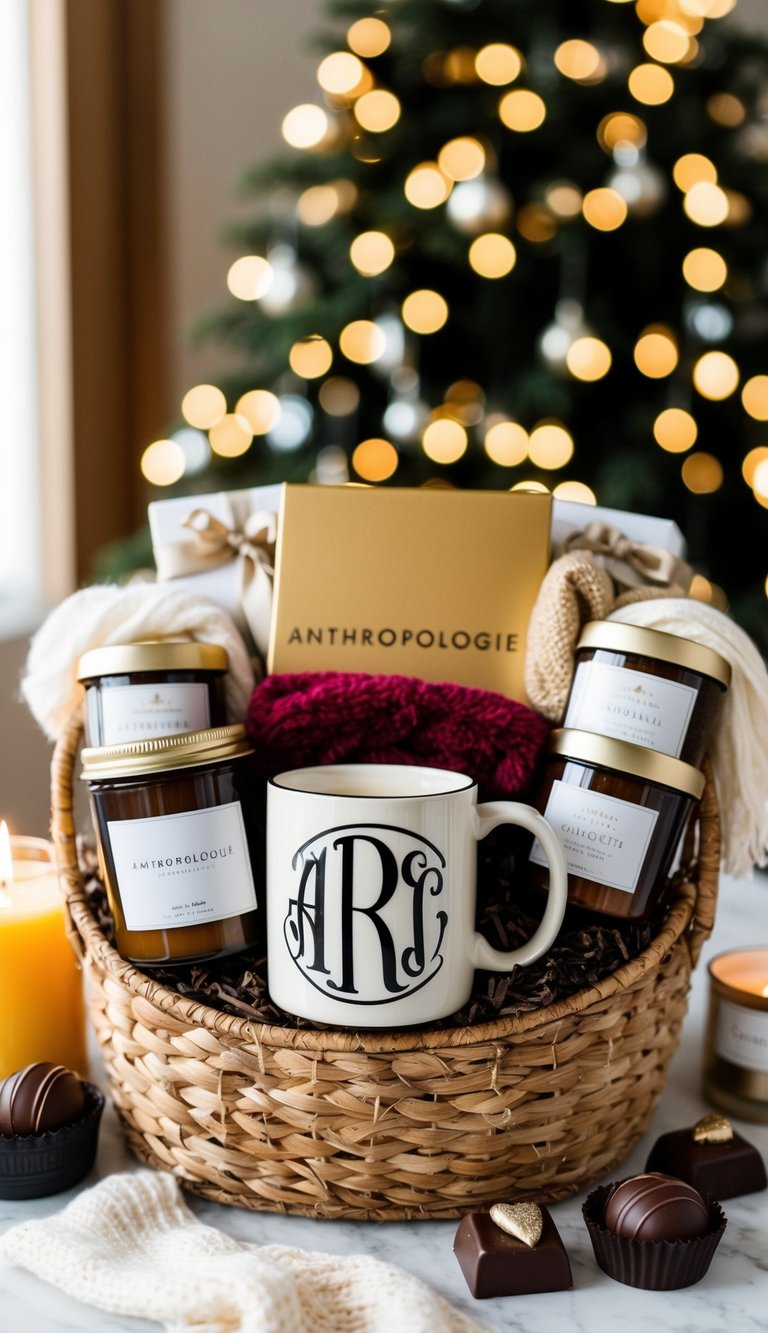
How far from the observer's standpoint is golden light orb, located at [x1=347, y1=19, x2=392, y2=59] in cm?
197

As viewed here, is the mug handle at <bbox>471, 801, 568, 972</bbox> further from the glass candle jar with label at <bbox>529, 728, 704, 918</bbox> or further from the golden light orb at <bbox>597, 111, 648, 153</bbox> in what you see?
the golden light orb at <bbox>597, 111, 648, 153</bbox>

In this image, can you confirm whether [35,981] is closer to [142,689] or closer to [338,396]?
[142,689]

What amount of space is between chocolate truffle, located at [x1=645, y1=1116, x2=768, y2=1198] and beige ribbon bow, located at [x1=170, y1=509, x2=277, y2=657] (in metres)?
0.41

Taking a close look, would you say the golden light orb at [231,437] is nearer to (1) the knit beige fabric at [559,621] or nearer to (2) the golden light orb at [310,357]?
(2) the golden light orb at [310,357]

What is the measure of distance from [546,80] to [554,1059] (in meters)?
1.83

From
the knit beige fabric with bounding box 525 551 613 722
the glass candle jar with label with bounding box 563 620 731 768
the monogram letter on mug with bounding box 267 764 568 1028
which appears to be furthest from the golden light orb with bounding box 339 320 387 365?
the monogram letter on mug with bounding box 267 764 568 1028

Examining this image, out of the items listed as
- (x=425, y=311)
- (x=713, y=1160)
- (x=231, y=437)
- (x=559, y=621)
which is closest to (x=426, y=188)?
(x=425, y=311)

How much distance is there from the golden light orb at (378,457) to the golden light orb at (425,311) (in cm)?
23

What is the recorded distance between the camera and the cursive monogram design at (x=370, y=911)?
1.74 ft

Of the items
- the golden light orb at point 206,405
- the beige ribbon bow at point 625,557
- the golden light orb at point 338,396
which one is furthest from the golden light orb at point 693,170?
the beige ribbon bow at point 625,557

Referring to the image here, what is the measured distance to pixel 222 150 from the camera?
2857 millimetres

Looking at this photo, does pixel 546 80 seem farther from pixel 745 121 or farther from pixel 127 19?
pixel 127 19

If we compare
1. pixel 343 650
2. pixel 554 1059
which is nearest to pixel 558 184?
pixel 343 650

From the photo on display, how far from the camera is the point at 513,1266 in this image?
504 mm
